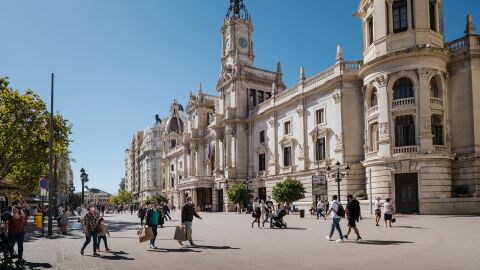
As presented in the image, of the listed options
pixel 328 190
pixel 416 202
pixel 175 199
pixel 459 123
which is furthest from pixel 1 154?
pixel 175 199

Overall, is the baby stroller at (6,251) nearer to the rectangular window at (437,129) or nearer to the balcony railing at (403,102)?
the balcony railing at (403,102)

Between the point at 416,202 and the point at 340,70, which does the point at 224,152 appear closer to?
the point at 340,70

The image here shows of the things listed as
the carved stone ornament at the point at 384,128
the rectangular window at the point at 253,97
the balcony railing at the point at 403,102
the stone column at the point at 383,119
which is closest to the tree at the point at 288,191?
the stone column at the point at 383,119

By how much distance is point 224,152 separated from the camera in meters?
62.2

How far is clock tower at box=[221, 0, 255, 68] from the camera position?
208ft

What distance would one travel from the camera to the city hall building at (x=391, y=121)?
108 ft

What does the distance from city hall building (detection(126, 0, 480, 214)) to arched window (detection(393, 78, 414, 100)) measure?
0.24 ft

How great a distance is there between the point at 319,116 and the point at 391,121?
11.2 m

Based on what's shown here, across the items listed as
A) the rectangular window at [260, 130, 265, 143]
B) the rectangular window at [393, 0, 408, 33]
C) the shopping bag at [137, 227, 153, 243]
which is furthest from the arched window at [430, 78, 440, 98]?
the shopping bag at [137, 227, 153, 243]

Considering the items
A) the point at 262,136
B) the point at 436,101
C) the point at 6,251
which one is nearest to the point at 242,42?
the point at 262,136

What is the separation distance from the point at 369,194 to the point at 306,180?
10903 mm

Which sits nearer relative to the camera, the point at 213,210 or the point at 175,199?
the point at 213,210

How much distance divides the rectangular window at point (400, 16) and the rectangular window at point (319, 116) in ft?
37.8

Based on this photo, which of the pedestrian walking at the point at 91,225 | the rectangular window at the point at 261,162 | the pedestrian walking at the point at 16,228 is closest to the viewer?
the pedestrian walking at the point at 16,228
